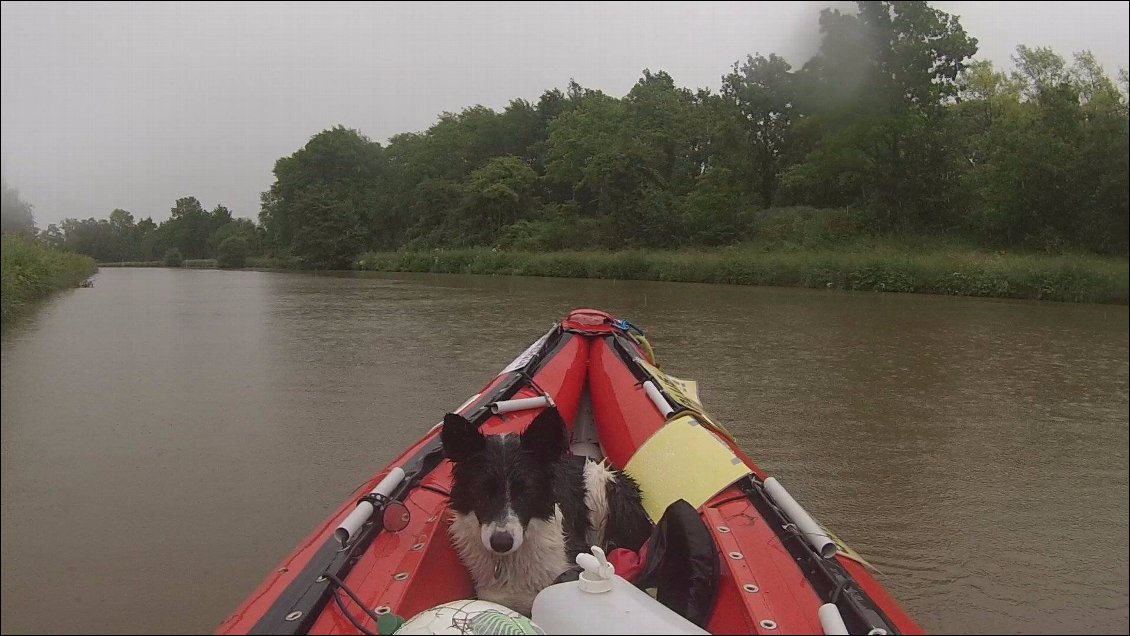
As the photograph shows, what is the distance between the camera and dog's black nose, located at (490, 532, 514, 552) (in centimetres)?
132

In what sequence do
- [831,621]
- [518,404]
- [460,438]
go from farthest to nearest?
1. [518,404]
2. [460,438]
3. [831,621]

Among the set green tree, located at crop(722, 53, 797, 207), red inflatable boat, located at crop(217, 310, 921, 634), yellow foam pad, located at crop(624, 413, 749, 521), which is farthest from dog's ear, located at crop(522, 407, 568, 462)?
green tree, located at crop(722, 53, 797, 207)

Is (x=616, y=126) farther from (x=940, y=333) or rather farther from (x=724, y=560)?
(x=724, y=560)

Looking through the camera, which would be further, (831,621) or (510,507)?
(510,507)

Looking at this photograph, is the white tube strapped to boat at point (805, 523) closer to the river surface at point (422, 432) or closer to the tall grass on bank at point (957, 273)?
the river surface at point (422, 432)

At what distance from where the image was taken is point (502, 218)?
80.2 ft

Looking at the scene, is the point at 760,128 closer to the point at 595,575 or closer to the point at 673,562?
the point at 673,562

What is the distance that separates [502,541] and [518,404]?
4.05 feet

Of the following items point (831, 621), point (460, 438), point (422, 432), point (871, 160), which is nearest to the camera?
point (831, 621)

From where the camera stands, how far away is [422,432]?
3.81 m

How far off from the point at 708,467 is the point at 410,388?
131 inches

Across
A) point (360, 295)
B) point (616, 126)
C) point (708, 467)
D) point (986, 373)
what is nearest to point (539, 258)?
point (616, 126)

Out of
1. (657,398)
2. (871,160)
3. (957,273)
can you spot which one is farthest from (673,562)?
(871,160)

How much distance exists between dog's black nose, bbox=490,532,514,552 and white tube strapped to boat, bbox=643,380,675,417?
1.19 meters
